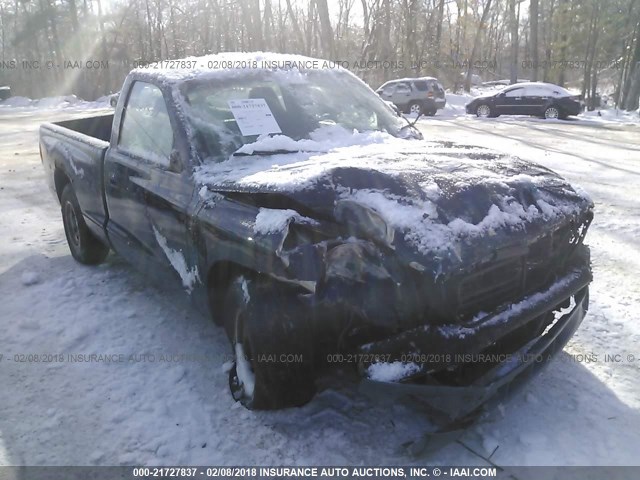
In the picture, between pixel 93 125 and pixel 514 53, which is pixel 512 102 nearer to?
pixel 514 53

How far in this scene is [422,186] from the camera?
2588 millimetres

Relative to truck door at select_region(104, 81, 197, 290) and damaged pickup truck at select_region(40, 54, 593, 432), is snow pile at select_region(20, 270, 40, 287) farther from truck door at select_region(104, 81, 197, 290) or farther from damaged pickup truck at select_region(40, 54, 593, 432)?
damaged pickup truck at select_region(40, 54, 593, 432)

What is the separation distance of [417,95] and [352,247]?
22370 millimetres

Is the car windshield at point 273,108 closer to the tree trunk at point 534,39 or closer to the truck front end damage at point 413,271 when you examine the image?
the truck front end damage at point 413,271

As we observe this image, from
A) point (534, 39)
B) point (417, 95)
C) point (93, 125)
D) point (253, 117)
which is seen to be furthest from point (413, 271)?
point (534, 39)

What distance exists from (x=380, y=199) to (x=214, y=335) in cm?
183

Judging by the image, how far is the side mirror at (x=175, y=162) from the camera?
3.25 meters

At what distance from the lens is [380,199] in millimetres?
2465

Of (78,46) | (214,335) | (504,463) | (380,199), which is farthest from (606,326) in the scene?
(78,46)

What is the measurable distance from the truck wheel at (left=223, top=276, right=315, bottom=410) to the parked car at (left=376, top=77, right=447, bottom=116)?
21.9m

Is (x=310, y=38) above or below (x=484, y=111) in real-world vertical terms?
above

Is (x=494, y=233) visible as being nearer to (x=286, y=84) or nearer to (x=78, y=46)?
(x=286, y=84)

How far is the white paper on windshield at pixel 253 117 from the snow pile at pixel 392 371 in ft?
6.05

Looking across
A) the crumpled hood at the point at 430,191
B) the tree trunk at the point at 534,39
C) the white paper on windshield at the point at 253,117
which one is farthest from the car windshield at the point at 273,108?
the tree trunk at the point at 534,39
